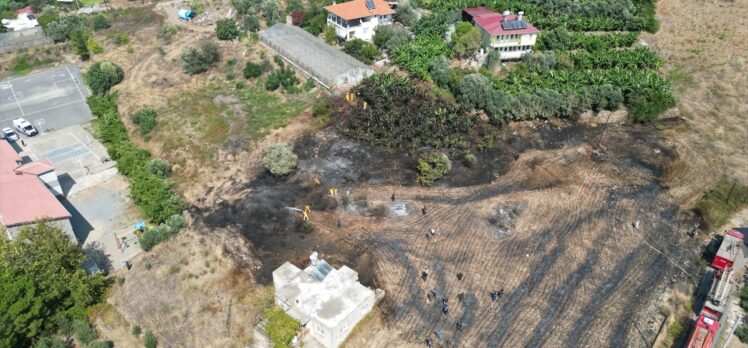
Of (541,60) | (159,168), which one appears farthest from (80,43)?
(541,60)

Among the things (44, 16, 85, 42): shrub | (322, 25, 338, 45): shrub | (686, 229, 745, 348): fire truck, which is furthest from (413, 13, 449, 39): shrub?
(44, 16, 85, 42): shrub

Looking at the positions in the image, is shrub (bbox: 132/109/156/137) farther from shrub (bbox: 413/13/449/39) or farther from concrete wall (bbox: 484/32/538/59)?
concrete wall (bbox: 484/32/538/59)

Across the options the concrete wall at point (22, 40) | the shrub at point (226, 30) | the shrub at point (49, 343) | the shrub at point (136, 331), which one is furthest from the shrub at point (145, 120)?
the concrete wall at point (22, 40)

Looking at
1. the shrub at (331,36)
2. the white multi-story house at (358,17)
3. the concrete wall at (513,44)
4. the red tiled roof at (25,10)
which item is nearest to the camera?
the concrete wall at (513,44)

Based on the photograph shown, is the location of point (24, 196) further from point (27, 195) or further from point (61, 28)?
point (61, 28)

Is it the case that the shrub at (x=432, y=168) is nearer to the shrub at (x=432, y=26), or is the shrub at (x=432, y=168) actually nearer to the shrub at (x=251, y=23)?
the shrub at (x=432, y=26)

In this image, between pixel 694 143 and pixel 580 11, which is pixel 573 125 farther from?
pixel 580 11
